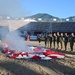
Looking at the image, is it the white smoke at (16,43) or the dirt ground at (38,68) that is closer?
the dirt ground at (38,68)

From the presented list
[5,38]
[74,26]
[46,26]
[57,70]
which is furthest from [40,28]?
[57,70]

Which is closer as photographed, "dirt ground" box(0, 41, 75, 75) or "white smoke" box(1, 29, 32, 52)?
"dirt ground" box(0, 41, 75, 75)

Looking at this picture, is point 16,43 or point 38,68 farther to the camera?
point 16,43

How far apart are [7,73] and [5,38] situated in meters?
15.6

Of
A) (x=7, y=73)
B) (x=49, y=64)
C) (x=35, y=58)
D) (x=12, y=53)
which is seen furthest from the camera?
(x=12, y=53)

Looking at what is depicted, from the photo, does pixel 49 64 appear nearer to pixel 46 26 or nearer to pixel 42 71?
pixel 42 71

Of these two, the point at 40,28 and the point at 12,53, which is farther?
the point at 40,28

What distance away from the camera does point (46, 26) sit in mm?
72188

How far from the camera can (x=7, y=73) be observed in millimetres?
14406

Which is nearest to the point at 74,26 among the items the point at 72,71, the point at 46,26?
the point at 46,26

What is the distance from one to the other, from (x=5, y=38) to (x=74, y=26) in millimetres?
39633

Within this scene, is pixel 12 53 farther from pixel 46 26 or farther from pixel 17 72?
pixel 46 26

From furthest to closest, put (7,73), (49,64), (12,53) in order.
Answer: (12,53), (49,64), (7,73)

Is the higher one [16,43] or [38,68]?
[16,43]
